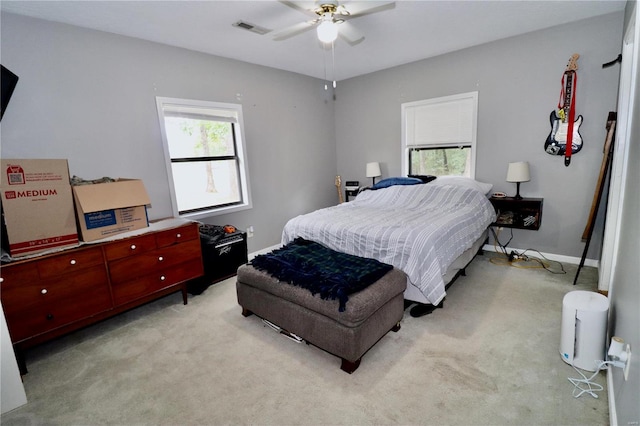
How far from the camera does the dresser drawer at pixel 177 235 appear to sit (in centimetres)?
269

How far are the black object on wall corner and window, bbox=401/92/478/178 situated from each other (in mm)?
4210

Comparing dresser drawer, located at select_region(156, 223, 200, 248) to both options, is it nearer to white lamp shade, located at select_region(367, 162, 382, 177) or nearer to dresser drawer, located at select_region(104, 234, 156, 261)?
dresser drawer, located at select_region(104, 234, 156, 261)

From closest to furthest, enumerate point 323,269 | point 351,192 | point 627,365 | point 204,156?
point 627,365, point 323,269, point 204,156, point 351,192

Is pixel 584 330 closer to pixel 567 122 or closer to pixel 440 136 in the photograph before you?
pixel 567 122

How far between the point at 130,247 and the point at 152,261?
223mm

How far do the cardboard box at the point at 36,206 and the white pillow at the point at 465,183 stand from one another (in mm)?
3832

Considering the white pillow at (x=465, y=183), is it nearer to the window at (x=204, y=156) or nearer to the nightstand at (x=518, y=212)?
the nightstand at (x=518, y=212)

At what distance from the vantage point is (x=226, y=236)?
11.2 feet

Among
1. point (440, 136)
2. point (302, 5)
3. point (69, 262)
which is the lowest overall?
point (69, 262)

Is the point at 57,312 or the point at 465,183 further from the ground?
the point at 465,183

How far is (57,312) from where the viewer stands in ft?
7.11

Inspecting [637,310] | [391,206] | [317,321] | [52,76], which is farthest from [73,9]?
[637,310]

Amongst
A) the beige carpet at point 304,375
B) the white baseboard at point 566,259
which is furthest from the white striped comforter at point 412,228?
the white baseboard at point 566,259

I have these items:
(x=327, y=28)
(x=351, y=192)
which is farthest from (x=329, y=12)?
(x=351, y=192)
